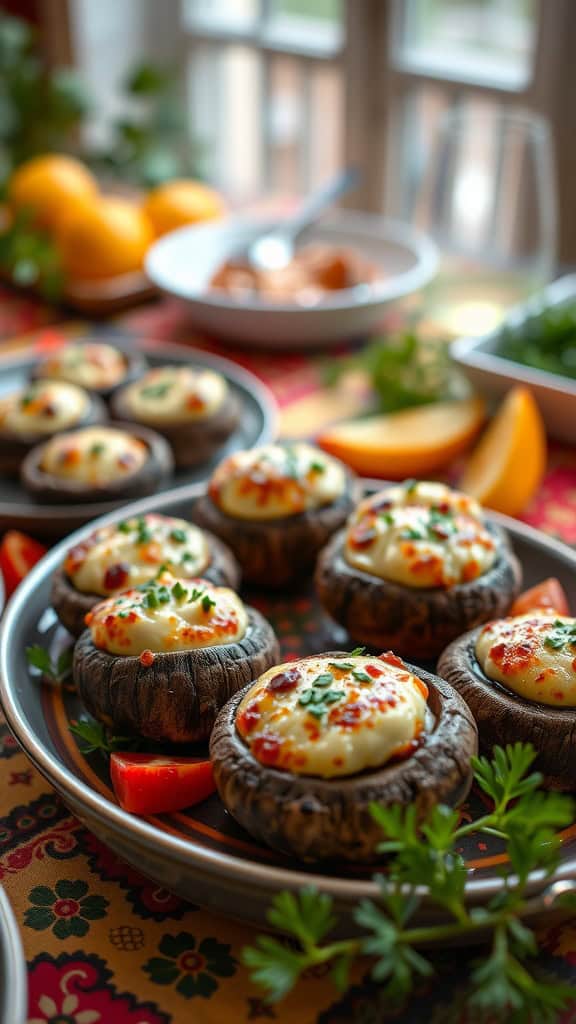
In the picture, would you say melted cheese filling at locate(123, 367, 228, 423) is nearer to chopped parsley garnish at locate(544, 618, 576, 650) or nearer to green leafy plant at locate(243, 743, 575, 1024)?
chopped parsley garnish at locate(544, 618, 576, 650)

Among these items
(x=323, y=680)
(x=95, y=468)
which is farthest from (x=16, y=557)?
(x=323, y=680)

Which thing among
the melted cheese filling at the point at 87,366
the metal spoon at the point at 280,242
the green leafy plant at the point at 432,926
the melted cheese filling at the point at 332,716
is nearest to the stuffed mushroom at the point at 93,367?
the melted cheese filling at the point at 87,366

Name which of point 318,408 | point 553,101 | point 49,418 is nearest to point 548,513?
point 318,408

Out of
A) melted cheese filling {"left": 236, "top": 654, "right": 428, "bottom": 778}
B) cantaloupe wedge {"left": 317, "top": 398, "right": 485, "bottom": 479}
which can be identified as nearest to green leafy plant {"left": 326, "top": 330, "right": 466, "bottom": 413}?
cantaloupe wedge {"left": 317, "top": 398, "right": 485, "bottom": 479}

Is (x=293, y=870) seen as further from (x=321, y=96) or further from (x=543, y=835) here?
(x=321, y=96)

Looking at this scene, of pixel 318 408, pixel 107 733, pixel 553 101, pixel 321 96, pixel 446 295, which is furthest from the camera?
pixel 321 96

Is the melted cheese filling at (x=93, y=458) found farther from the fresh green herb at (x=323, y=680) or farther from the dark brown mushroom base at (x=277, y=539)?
the fresh green herb at (x=323, y=680)
